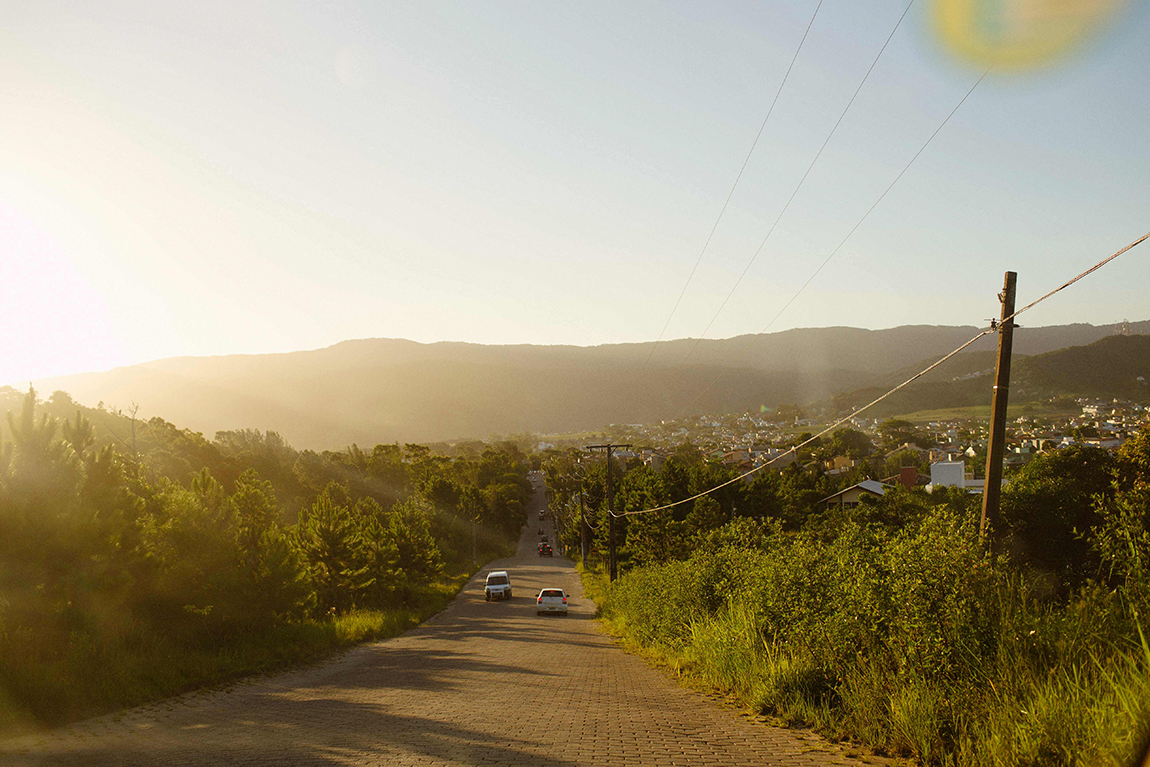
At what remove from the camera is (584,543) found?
2854 inches

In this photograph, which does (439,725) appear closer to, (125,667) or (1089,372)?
(125,667)

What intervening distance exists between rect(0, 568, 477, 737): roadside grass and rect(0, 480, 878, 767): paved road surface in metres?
0.57

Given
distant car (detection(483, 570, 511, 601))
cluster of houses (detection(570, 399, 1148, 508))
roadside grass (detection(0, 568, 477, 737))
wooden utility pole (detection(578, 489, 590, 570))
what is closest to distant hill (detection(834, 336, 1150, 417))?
cluster of houses (detection(570, 399, 1148, 508))

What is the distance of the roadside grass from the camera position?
10.6 meters

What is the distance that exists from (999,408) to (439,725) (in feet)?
35.2

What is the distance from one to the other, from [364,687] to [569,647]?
1043 centimetres

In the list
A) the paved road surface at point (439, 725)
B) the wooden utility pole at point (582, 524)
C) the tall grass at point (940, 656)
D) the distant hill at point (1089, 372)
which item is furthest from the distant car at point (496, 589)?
the distant hill at point (1089, 372)

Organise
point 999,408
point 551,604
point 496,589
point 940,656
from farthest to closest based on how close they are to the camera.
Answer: point 496,589, point 551,604, point 999,408, point 940,656

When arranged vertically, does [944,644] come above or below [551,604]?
above

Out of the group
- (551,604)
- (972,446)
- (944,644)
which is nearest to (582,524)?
(551,604)

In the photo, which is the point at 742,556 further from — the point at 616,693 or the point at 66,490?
the point at 66,490

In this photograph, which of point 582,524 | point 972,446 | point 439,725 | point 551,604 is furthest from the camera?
point 972,446

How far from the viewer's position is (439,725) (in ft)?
31.6

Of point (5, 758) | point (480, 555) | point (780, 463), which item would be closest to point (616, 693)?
point (5, 758)
